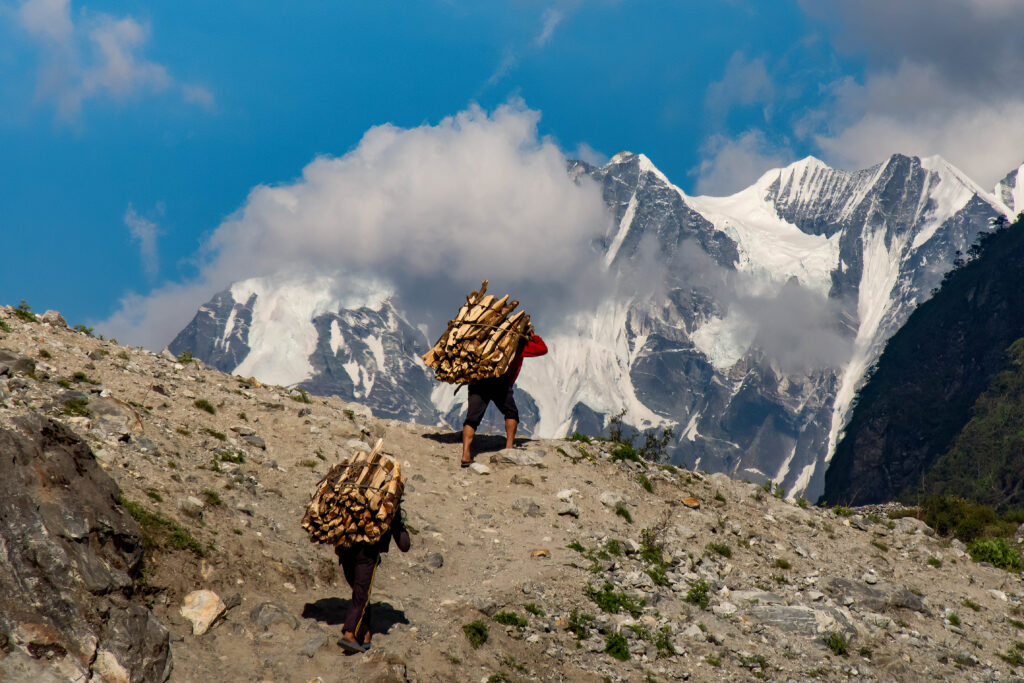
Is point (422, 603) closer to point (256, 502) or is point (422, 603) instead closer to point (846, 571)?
point (256, 502)

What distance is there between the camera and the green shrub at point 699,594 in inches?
570

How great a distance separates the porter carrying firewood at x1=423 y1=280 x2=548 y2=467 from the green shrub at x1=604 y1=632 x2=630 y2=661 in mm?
5893

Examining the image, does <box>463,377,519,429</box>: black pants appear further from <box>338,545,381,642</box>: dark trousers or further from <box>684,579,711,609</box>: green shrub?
<box>338,545,381,642</box>: dark trousers

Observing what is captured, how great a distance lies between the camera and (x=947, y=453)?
17875 cm

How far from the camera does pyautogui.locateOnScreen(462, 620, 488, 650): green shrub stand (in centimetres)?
1076

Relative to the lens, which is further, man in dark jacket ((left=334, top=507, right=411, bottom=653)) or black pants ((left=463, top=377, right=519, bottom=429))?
black pants ((left=463, top=377, right=519, bottom=429))

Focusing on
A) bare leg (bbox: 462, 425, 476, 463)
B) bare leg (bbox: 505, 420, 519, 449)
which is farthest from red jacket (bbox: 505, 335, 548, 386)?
bare leg (bbox: 462, 425, 476, 463)

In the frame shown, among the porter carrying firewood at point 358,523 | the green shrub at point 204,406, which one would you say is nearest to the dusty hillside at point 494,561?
the green shrub at point 204,406

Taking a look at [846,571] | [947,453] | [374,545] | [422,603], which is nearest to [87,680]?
[374,545]

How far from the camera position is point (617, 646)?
40.0ft

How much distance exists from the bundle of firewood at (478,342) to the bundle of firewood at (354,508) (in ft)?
22.6

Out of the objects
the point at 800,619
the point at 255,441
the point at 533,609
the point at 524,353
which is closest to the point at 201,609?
the point at 533,609

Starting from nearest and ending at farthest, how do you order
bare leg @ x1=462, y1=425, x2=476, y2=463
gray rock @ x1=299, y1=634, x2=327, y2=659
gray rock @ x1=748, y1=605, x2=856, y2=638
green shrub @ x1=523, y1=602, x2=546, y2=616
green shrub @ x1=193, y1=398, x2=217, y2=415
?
1. gray rock @ x1=299, y1=634, x2=327, y2=659
2. green shrub @ x1=523, y1=602, x2=546, y2=616
3. gray rock @ x1=748, y1=605, x2=856, y2=638
4. green shrub @ x1=193, y1=398, x2=217, y2=415
5. bare leg @ x1=462, y1=425, x2=476, y2=463

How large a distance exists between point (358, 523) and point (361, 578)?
0.69 m
